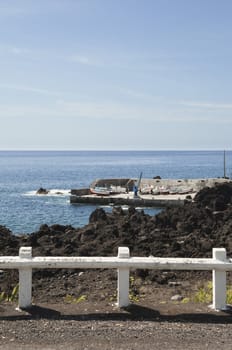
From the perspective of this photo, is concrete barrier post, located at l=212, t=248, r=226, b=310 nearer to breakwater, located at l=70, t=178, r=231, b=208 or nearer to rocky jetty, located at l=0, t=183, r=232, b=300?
rocky jetty, located at l=0, t=183, r=232, b=300

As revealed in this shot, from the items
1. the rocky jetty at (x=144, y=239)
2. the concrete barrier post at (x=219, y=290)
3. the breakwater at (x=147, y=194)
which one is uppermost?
the breakwater at (x=147, y=194)

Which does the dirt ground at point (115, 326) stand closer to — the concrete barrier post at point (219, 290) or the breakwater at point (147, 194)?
the concrete barrier post at point (219, 290)

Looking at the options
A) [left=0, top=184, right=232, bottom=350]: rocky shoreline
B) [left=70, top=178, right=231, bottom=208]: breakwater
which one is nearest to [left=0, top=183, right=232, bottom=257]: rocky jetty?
[left=0, top=184, right=232, bottom=350]: rocky shoreline

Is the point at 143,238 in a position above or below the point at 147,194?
below

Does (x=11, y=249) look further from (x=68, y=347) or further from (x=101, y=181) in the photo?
(x=101, y=181)

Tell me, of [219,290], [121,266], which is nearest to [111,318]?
[121,266]

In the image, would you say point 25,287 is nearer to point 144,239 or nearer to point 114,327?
point 114,327

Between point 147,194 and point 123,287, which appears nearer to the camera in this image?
point 123,287

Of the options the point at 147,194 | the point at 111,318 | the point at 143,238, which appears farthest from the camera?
the point at 147,194

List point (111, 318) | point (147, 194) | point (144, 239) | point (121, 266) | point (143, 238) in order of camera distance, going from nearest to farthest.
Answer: point (111, 318) < point (121, 266) < point (144, 239) < point (143, 238) < point (147, 194)

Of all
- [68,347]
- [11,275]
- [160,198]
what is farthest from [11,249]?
[160,198]

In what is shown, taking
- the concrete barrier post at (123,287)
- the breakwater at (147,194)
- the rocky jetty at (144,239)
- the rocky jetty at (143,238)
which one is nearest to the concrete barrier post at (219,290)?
the concrete barrier post at (123,287)

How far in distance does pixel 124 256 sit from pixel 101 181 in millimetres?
75828

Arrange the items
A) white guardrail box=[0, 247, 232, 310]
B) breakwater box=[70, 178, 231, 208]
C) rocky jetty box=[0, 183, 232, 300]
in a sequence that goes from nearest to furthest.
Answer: white guardrail box=[0, 247, 232, 310] < rocky jetty box=[0, 183, 232, 300] < breakwater box=[70, 178, 231, 208]
